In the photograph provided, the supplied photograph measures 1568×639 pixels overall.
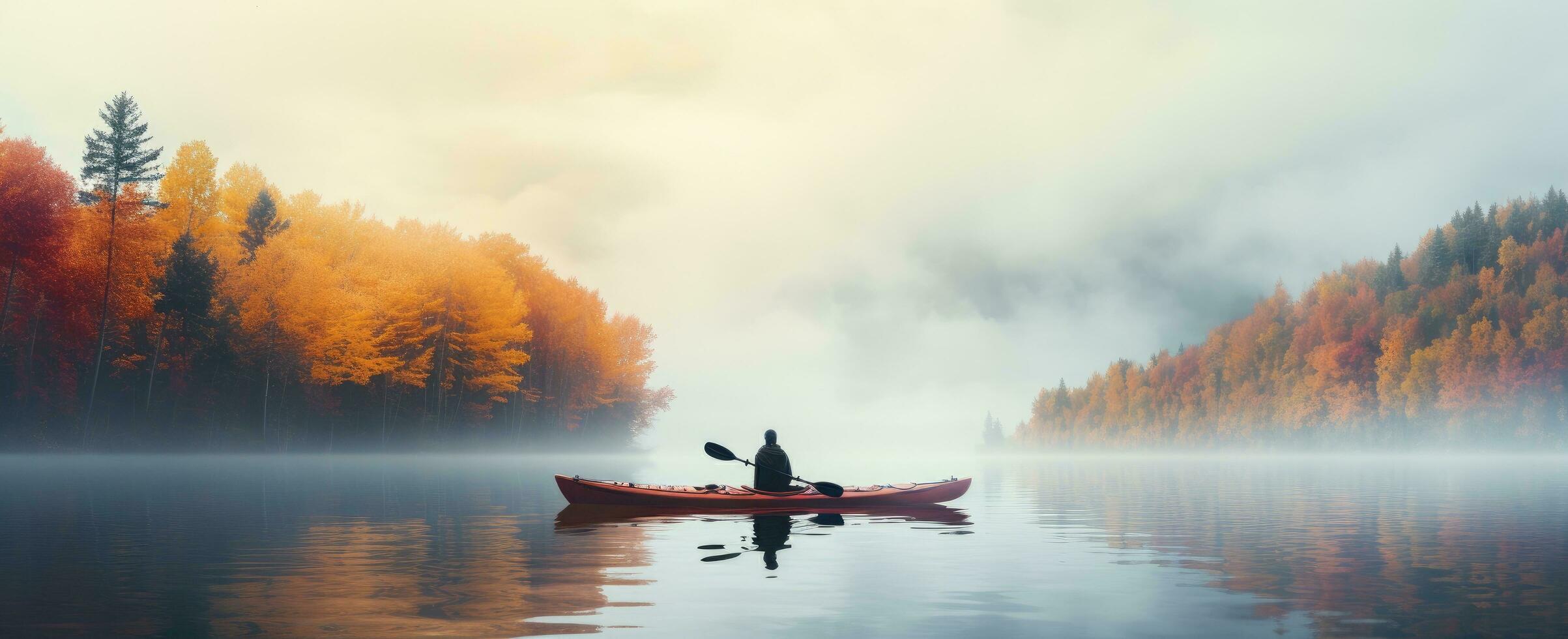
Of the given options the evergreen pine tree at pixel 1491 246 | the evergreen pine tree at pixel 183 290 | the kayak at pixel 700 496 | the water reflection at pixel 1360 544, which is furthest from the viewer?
the evergreen pine tree at pixel 1491 246

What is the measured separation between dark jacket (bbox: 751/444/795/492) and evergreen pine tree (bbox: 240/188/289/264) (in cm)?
4464

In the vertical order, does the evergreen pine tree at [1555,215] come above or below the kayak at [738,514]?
above

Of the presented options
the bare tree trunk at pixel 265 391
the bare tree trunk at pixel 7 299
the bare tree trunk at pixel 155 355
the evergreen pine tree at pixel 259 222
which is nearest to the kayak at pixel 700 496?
the bare tree trunk at pixel 7 299

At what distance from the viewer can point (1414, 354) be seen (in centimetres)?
8362

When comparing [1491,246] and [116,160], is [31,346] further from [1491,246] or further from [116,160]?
[1491,246]

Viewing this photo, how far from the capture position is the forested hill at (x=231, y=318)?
45.8m

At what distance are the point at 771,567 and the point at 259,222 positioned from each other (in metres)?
53.6

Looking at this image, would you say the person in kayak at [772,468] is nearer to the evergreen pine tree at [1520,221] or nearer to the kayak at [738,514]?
the kayak at [738,514]

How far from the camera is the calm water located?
31.7ft

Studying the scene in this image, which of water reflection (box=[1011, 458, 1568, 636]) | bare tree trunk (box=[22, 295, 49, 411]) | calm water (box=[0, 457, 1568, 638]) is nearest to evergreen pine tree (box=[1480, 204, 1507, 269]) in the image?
water reflection (box=[1011, 458, 1568, 636])

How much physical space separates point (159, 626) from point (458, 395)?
5509 centimetres

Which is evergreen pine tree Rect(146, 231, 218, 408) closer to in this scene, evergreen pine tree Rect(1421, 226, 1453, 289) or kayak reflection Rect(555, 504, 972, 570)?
kayak reflection Rect(555, 504, 972, 570)

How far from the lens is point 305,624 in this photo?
9281mm

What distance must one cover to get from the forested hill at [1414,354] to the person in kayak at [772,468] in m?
76.3
